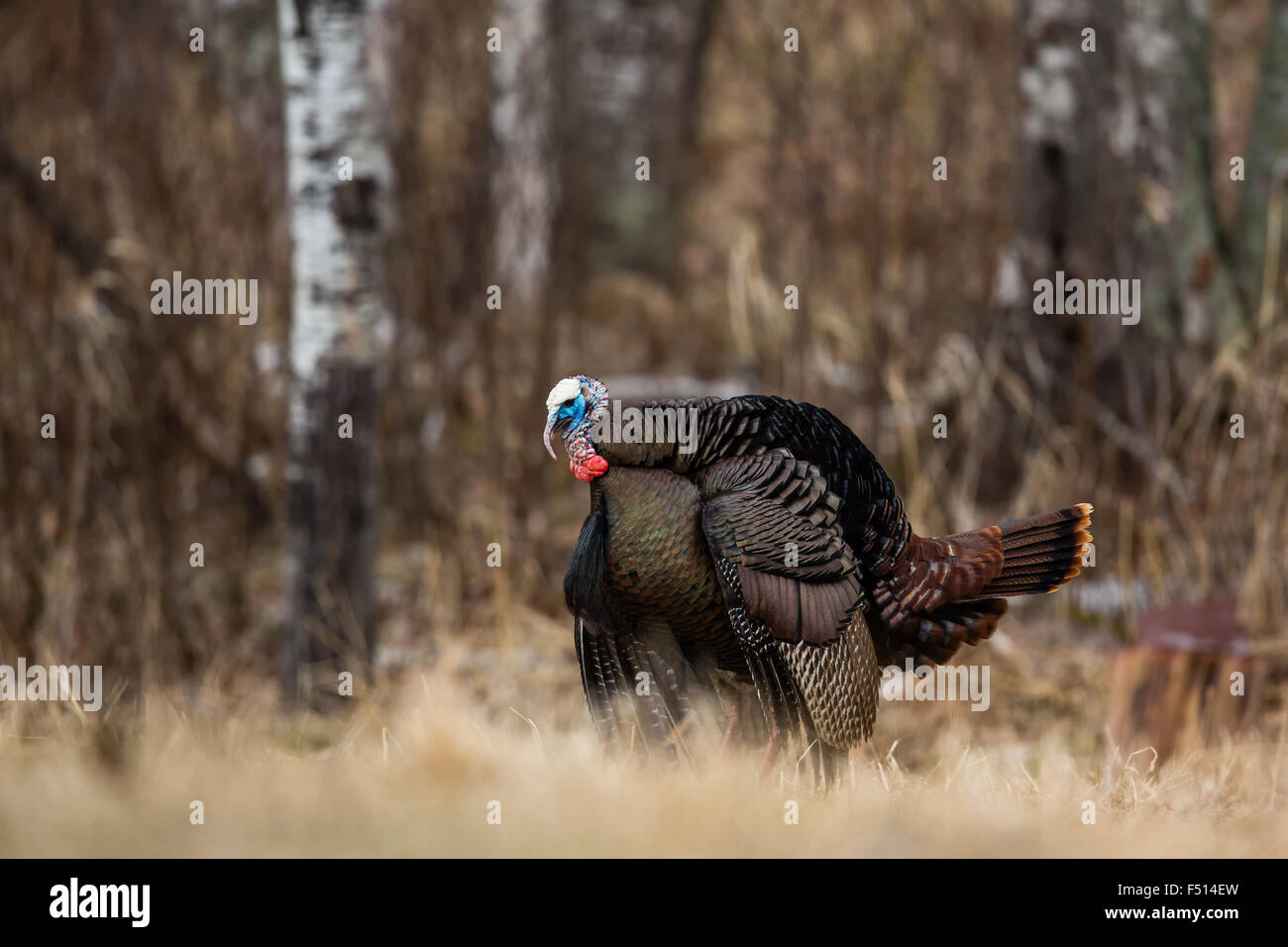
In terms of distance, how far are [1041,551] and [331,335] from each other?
2697mm

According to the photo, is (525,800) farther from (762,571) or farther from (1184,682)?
(1184,682)

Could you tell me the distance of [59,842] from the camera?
7.43 ft

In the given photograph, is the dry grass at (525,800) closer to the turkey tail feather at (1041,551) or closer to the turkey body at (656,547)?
the turkey body at (656,547)

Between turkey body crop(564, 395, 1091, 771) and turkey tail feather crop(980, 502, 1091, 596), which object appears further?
turkey tail feather crop(980, 502, 1091, 596)

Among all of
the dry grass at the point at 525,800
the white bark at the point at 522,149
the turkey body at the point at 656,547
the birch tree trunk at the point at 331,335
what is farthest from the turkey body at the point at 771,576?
the white bark at the point at 522,149

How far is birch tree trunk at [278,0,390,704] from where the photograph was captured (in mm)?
4809

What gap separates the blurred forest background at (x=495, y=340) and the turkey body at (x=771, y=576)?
2086 mm

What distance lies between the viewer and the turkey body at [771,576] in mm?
2990

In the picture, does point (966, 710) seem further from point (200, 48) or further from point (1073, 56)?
point (200, 48)

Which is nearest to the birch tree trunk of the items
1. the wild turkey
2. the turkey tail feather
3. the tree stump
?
the wild turkey

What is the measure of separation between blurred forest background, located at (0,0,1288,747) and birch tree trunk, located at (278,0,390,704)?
8 cm

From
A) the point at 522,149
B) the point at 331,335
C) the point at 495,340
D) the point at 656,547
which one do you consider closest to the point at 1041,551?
the point at 656,547

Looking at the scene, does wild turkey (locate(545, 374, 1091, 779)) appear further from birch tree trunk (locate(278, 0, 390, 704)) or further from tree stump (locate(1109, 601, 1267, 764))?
birch tree trunk (locate(278, 0, 390, 704))

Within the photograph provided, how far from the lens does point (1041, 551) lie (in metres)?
3.36
